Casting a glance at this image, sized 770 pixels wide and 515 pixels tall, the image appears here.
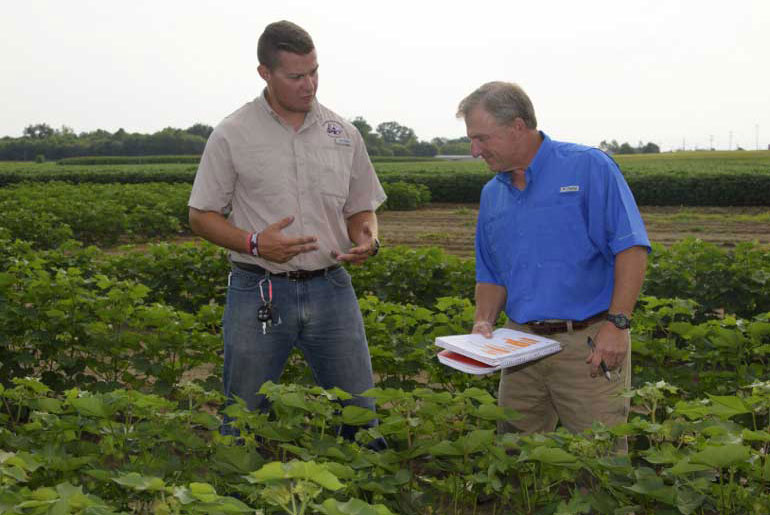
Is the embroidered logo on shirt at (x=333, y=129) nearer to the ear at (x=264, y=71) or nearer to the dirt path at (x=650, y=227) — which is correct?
the ear at (x=264, y=71)

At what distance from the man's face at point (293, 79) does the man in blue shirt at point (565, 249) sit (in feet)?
2.02

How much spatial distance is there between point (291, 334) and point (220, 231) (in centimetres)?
50

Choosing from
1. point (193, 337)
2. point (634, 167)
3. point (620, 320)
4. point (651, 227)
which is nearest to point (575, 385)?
point (620, 320)

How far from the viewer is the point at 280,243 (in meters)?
3.11

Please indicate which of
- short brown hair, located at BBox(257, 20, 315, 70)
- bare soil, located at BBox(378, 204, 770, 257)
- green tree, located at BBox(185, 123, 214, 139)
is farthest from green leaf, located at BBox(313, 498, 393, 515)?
green tree, located at BBox(185, 123, 214, 139)

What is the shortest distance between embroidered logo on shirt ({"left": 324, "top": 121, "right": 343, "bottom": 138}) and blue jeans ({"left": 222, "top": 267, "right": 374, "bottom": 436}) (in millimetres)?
558

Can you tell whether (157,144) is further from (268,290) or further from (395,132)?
(268,290)

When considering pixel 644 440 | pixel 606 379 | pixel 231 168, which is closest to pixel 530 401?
pixel 606 379

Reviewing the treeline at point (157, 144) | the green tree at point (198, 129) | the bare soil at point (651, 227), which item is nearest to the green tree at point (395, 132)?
the treeline at point (157, 144)

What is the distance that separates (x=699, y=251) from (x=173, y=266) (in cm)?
467

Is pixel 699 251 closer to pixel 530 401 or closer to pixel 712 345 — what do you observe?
pixel 712 345

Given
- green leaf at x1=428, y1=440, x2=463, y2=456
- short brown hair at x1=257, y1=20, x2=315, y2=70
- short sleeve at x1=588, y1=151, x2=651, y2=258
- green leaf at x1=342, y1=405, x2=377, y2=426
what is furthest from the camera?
short brown hair at x1=257, y1=20, x2=315, y2=70

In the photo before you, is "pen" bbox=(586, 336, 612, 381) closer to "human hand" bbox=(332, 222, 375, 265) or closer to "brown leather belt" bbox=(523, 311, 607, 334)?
"brown leather belt" bbox=(523, 311, 607, 334)

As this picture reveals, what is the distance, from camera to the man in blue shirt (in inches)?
116
